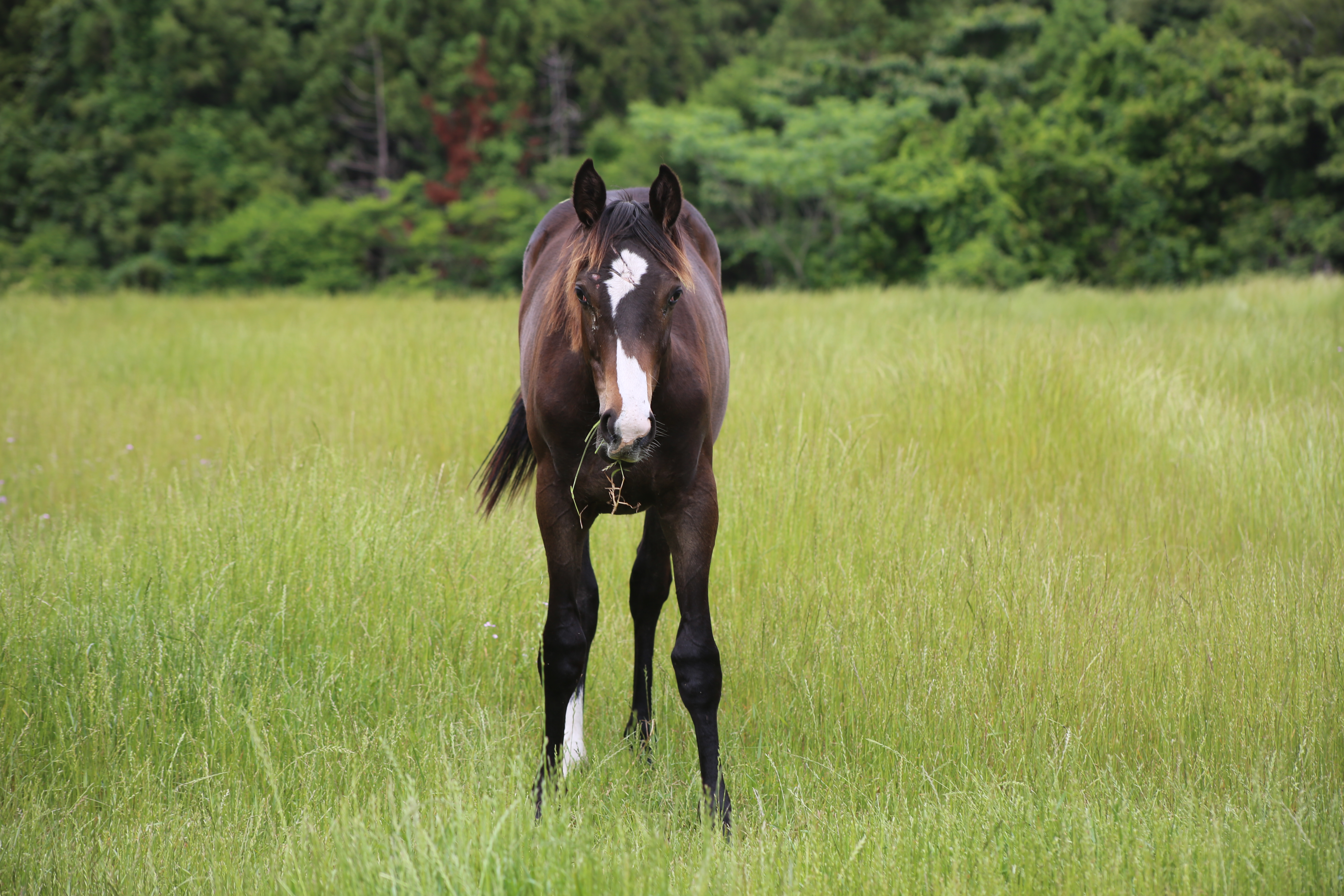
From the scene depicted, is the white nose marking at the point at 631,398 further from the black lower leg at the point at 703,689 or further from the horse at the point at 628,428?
the black lower leg at the point at 703,689

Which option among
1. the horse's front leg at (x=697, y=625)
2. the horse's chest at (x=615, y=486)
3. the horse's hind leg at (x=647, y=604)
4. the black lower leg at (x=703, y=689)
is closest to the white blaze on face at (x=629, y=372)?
the horse's chest at (x=615, y=486)

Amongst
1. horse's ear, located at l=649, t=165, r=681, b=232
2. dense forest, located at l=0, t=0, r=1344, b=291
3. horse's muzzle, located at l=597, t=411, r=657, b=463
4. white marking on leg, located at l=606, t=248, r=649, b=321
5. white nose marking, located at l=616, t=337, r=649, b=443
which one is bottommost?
horse's muzzle, located at l=597, t=411, r=657, b=463

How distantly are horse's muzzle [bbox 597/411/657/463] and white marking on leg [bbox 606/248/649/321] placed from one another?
0.26 m

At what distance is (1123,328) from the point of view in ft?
28.0

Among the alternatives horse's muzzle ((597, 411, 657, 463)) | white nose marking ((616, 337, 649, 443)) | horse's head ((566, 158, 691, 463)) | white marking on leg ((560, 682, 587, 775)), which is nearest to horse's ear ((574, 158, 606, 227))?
horse's head ((566, 158, 691, 463))

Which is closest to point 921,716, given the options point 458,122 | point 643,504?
point 643,504

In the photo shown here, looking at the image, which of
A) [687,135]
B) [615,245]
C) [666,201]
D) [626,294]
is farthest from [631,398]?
[687,135]

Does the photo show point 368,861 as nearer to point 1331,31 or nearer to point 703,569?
point 703,569

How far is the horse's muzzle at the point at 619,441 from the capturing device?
6.77 ft

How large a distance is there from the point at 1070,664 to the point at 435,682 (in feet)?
6.84

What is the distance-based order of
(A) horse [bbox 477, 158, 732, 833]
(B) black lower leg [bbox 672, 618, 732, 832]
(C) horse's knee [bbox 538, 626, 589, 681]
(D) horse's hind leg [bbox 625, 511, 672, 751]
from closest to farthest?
(A) horse [bbox 477, 158, 732, 833], (B) black lower leg [bbox 672, 618, 732, 832], (C) horse's knee [bbox 538, 626, 589, 681], (D) horse's hind leg [bbox 625, 511, 672, 751]

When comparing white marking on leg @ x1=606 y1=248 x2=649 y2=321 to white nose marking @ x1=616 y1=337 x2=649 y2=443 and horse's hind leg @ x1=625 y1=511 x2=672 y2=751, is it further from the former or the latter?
horse's hind leg @ x1=625 y1=511 x2=672 y2=751

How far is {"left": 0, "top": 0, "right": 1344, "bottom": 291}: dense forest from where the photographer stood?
20688 mm

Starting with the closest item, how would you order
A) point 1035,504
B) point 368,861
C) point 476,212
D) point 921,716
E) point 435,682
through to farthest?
point 368,861 < point 921,716 < point 435,682 < point 1035,504 < point 476,212
